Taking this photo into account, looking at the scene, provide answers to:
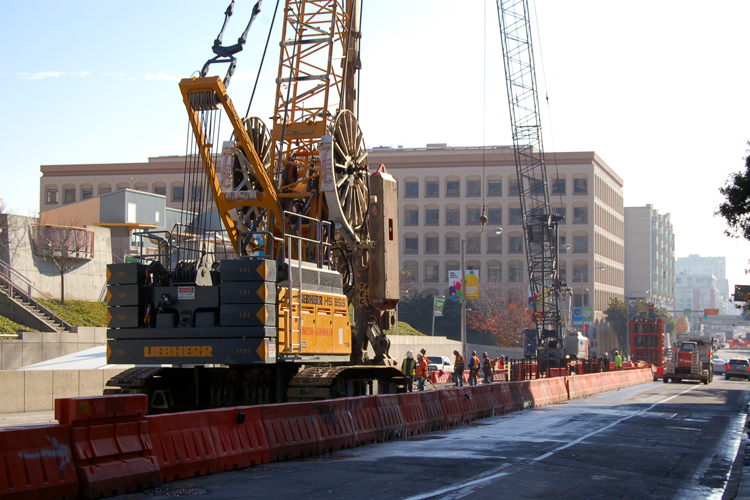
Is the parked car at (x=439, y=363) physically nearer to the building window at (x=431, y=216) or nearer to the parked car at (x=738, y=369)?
the parked car at (x=738, y=369)

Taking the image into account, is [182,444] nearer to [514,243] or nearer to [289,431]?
[289,431]

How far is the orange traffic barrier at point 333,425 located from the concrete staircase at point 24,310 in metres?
21.0

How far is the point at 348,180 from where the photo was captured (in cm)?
1867

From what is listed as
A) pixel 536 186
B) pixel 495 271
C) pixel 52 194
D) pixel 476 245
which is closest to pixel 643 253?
pixel 495 271

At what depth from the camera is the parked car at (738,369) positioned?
56.9m

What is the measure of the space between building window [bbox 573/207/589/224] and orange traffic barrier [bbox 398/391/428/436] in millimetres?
83781

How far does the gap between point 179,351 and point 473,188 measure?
280 feet

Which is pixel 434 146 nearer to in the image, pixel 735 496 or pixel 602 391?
pixel 602 391

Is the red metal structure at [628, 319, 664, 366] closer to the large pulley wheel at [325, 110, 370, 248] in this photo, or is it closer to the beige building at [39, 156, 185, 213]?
the large pulley wheel at [325, 110, 370, 248]

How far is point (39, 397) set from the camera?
2203 centimetres

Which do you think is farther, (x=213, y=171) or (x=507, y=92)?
(x=507, y=92)

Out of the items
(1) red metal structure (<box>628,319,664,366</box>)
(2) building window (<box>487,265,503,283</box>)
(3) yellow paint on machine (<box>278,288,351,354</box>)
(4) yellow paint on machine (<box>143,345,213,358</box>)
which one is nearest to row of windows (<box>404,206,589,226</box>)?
(2) building window (<box>487,265,503,283</box>)

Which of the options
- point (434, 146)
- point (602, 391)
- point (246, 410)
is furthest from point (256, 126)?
point (434, 146)

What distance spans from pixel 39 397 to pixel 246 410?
12706 millimetres
